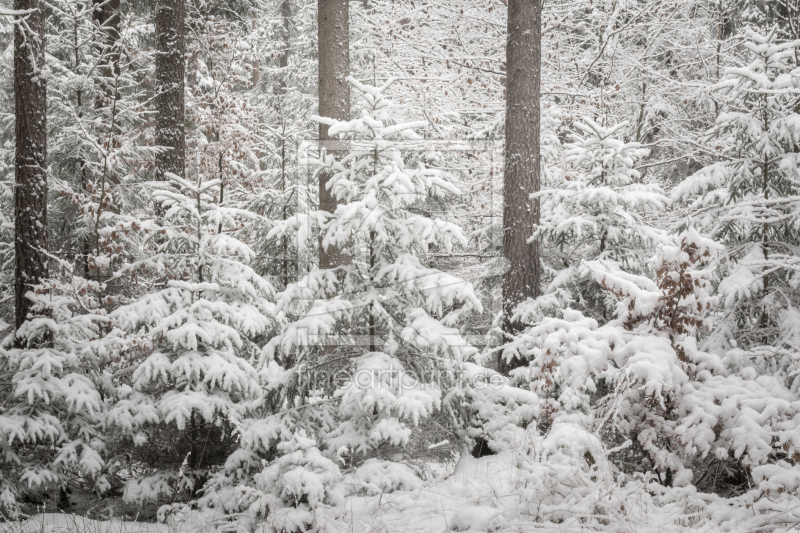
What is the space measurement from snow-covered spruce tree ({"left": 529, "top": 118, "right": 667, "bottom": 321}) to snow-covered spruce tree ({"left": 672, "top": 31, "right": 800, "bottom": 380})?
0.80 meters

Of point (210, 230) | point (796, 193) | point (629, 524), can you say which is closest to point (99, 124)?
point (210, 230)

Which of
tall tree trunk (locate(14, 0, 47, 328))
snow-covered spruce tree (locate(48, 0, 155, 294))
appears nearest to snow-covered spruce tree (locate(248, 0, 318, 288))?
snow-covered spruce tree (locate(48, 0, 155, 294))

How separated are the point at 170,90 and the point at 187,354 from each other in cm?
533

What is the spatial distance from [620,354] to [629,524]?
4.31 feet

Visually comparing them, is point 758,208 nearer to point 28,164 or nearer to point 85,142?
point 28,164

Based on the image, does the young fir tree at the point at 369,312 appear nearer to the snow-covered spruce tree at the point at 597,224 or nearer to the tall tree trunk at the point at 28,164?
the snow-covered spruce tree at the point at 597,224

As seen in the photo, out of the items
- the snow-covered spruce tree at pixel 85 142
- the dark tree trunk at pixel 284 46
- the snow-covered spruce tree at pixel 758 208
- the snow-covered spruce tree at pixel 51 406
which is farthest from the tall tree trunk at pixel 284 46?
the snow-covered spruce tree at pixel 758 208

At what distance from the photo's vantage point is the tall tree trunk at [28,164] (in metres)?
6.70

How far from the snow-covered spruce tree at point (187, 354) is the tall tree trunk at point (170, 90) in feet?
9.92

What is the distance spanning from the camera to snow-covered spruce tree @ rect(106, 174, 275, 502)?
19.1 ft

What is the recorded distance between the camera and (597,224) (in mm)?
7082

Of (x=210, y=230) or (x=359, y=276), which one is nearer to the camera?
(x=359, y=276)

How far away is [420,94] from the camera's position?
1177 cm

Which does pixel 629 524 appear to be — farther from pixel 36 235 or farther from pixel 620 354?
pixel 36 235
